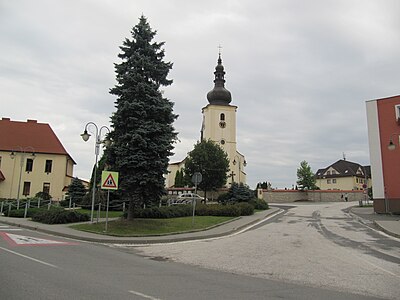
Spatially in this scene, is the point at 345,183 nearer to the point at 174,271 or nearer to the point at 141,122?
the point at 141,122

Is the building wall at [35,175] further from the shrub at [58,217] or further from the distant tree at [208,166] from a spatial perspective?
the shrub at [58,217]

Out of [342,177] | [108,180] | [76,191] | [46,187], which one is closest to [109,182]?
[108,180]

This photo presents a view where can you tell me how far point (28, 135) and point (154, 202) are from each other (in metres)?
38.9

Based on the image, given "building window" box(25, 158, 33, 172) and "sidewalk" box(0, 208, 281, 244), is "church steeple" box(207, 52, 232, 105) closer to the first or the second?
"building window" box(25, 158, 33, 172)

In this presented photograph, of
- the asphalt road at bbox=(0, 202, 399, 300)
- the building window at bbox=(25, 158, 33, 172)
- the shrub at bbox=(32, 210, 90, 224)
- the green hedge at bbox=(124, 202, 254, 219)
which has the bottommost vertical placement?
the asphalt road at bbox=(0, 202, 399, 300)

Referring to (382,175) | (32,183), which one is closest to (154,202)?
(382,175)

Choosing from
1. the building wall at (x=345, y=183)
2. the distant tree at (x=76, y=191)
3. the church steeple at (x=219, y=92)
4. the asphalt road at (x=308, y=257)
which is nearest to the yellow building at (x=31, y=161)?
the distant tree at (x=76, y=191)

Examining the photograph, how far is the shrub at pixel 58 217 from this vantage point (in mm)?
21016

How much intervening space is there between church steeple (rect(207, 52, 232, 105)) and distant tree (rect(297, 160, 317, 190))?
71.7 ft

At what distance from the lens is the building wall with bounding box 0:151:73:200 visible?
4828 centimetres

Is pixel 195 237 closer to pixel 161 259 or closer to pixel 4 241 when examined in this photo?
pixel 161 259

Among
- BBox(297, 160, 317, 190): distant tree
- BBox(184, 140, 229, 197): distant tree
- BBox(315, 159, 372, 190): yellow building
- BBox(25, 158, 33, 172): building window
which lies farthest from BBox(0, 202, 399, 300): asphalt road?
BBox(315, 159, 372, 190): yellow building

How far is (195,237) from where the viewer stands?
1638 cm

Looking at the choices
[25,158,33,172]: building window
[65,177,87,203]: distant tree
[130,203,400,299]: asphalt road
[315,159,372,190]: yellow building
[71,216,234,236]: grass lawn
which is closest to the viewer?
[130,203,400,299]: asphalt road
